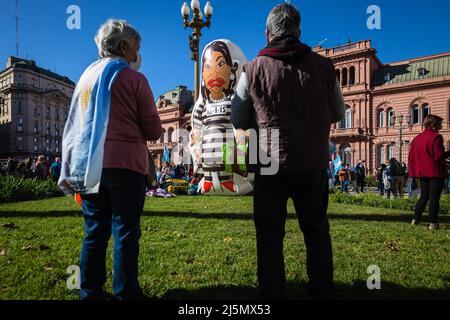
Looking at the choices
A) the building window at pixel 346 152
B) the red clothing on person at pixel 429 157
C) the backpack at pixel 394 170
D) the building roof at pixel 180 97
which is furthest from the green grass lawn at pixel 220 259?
the building roof at pixel 180 97

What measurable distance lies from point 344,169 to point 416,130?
71.2 feet

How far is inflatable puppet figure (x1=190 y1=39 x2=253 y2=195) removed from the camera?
18.0 feet

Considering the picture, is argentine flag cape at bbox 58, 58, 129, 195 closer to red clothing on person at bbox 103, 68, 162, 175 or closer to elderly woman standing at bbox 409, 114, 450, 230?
red clothing on person at bbox 103, 68, 162, 175

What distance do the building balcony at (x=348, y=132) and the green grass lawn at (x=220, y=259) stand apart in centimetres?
3244

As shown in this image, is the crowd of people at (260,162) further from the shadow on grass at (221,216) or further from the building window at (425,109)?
the building window at (425,109)

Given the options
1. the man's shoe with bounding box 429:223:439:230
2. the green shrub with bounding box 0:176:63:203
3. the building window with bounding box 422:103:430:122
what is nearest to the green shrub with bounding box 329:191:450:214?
the man's shoe with bounding box 429:223:439:230

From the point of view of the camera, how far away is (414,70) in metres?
36.6

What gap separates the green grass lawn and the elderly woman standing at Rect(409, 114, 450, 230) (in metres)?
0.50

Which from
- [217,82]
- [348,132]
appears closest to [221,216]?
[217,82]

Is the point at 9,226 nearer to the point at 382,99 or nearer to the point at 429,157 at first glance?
the point at 429,157

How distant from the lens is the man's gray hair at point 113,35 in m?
2.49

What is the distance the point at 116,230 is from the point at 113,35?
1400 mm
